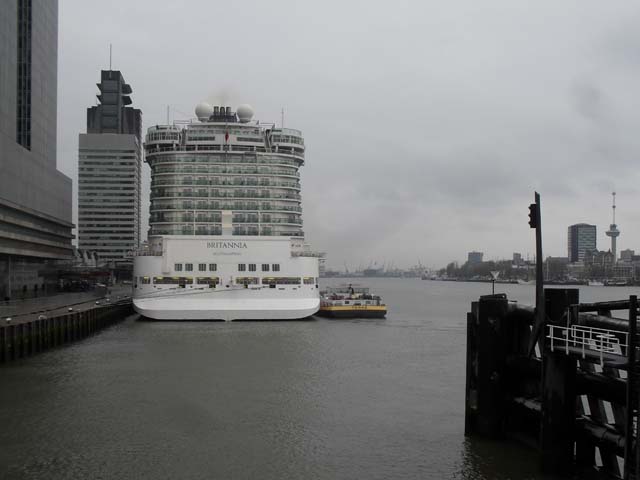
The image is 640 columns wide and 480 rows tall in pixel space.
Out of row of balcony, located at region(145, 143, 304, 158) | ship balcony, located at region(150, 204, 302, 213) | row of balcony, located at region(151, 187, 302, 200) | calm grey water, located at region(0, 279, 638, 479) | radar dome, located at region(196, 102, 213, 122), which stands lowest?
calm grey water, located at region(0, 279, 638, 479)

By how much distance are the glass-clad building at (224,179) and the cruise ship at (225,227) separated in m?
0.09

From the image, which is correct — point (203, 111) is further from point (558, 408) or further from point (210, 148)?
point (558, 408)

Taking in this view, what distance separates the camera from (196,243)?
174 ft

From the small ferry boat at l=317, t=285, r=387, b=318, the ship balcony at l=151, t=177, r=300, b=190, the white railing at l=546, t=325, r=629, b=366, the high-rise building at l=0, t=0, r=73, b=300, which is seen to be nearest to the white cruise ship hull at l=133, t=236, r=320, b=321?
the ship balcony at l=151, t=177, r=300, b=190

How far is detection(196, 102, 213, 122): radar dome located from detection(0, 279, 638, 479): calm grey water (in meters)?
29.1

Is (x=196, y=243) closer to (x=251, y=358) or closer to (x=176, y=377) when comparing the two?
(x=251, y=358)

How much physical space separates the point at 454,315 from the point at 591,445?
2263 inches

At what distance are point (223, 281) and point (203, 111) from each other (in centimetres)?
1958

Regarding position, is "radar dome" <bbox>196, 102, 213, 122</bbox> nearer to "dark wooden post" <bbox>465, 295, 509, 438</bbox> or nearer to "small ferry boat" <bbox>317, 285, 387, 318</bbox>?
"small ferry boat" <bbox>317, 285, 387, 318</bbox>

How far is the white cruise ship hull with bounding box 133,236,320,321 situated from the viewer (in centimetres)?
5178

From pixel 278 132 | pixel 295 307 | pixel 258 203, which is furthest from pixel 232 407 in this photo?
pixel 278 132

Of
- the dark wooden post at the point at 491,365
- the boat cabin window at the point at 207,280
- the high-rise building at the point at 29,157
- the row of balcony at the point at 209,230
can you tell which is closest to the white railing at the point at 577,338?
the dark wooden post at the point at 491,365

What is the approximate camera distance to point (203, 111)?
63375 millimetres

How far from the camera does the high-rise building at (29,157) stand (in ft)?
255
